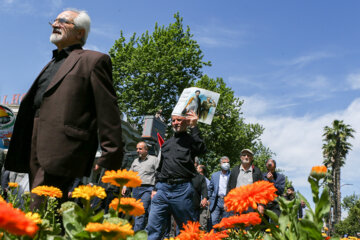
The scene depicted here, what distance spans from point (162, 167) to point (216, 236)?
2.76m

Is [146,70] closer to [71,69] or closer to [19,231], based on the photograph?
→ [71,69]

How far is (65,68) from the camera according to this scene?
8.93 ft

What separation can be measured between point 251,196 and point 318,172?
53 centimetres

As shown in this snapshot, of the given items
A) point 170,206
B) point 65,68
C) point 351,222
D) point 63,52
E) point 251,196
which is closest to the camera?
point 251,196

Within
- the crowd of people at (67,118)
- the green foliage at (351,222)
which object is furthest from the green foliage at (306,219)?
the green foliage at (351,222)

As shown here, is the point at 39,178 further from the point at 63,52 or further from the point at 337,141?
the point at 337,141

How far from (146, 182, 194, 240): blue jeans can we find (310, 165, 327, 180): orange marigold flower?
3377 millimetres

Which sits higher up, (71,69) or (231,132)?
(231,132)

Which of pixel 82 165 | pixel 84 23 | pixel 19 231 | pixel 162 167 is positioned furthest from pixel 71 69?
pixel 162 167

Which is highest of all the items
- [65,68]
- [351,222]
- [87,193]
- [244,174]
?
[65,68]

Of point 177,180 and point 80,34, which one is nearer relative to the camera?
point 80,34

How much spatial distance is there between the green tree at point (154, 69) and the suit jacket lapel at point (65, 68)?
26492 mm

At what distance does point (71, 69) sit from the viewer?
2.70m

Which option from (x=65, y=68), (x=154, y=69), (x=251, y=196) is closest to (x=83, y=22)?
(x=65, y=68)
